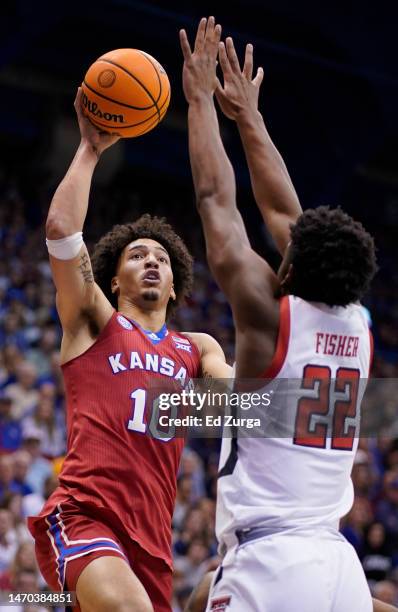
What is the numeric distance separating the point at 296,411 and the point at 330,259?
55cm

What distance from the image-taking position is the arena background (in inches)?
383

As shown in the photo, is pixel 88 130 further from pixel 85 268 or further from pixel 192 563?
pixel 192 563

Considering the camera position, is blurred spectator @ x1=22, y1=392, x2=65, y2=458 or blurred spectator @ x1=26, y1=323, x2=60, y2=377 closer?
blurred spectator @ x1=22, y1=392, x2=65, y2=458

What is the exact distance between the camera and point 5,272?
1363 centimetres

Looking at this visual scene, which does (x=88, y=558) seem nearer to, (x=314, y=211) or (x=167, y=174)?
(x=314, y=211)

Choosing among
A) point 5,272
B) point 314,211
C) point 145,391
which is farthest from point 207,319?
point 314,211

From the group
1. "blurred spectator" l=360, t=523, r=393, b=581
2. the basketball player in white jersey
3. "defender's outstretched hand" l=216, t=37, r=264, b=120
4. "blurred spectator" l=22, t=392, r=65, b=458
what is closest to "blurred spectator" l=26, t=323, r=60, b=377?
"blurred spectator" l=22, t=392, r=65, b=458

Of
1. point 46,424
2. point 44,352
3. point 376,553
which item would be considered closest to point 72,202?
point 46,424

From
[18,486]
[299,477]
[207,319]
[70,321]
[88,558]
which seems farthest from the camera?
[207,319]

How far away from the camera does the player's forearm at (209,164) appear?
11.8ft

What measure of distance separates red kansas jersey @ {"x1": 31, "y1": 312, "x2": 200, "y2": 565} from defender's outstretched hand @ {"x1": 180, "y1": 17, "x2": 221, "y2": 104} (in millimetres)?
1393

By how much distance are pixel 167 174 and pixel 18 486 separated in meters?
12.6

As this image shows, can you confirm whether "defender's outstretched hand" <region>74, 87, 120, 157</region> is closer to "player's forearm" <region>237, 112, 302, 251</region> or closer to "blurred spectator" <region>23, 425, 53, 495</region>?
"player's forearm" <region>237, 112, 302, 251</region>

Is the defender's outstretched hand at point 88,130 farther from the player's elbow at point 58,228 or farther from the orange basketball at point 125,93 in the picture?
the player's elbow at point 58,228
